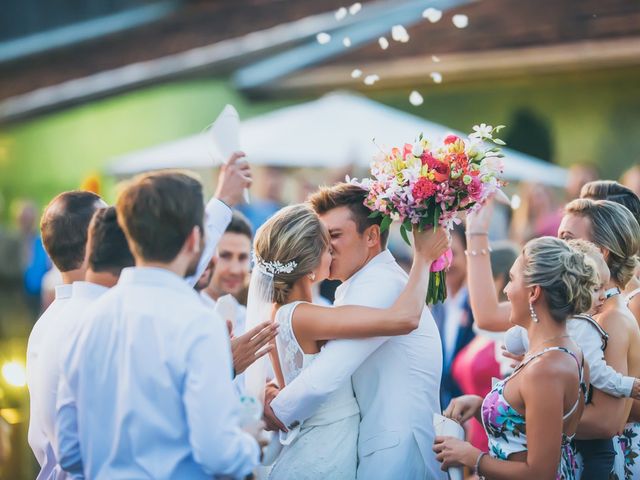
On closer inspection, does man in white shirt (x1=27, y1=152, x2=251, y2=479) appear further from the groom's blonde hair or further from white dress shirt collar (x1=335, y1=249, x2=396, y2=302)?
white dress shirt collar (x1=335, y1=249, x2=396, y2=302)

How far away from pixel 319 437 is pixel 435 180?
4.00ft

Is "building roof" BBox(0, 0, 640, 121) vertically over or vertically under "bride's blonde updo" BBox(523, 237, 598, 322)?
over

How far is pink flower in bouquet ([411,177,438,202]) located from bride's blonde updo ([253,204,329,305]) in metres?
0.52

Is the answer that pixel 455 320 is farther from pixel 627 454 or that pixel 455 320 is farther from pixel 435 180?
pixel 435 180

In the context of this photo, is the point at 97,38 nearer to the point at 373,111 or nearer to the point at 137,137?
the point at 137,137

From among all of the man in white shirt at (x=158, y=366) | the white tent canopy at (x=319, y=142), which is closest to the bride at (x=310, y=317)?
the man in white shirt at (x=158, y=366)

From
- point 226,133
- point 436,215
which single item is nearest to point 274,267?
point 226,133

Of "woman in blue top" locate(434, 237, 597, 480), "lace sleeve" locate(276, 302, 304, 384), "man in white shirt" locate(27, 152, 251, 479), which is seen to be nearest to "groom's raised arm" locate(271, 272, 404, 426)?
"lace sleeve" locate(276, 302, 304, 384)

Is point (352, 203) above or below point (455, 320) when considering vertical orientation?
above

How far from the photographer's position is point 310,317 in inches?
165

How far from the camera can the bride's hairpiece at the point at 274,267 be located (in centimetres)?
430

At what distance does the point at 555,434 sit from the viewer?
11.9ft

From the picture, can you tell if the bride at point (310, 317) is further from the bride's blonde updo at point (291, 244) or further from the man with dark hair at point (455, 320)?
the man with dark hair at point (455, 320)

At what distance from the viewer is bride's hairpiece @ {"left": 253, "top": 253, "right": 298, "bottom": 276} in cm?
430
